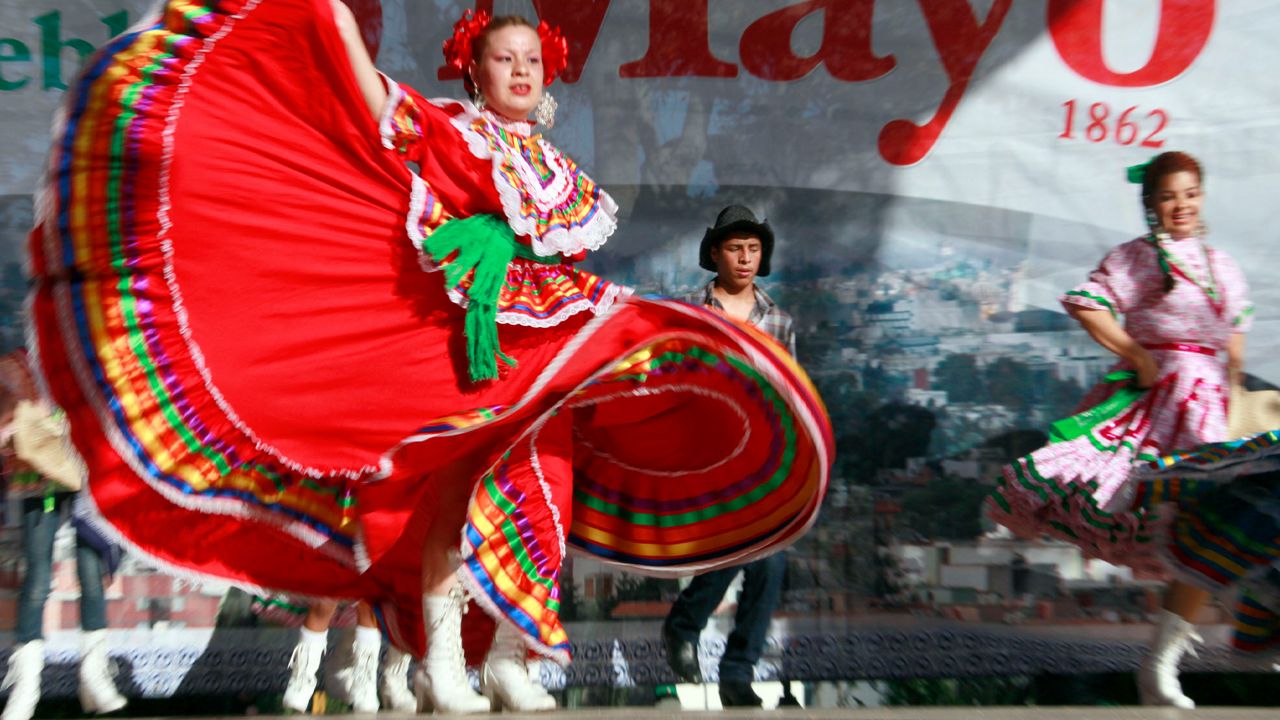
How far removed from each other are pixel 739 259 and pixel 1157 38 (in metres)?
1.50

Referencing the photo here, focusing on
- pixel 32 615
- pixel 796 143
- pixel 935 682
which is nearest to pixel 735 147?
pixel 796 143

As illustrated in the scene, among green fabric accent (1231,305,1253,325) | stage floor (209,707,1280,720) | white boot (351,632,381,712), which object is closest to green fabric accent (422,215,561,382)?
stage floor (209,707,1280,720)

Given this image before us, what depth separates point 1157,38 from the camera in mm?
3717

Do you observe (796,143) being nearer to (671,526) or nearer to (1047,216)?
(1047,216)

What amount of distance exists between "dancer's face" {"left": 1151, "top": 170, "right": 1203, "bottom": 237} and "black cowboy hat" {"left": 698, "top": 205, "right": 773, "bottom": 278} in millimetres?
1069

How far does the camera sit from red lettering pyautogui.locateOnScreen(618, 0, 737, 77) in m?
3.75

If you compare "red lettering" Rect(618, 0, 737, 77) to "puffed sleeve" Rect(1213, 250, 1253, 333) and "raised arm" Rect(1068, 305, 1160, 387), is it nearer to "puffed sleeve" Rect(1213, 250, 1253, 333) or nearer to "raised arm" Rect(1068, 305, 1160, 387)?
"raised arm" Rect(1068, 305, 1160, 387)

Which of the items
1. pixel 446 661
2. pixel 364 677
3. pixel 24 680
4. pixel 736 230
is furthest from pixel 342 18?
pixel 24 680

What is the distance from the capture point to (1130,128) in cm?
373

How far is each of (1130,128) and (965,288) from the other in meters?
0.69

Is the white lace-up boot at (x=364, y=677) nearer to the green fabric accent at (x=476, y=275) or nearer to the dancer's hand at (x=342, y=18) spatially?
the green fabric accent at (x=476, y=275)

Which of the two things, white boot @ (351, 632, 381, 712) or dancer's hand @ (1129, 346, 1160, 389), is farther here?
dancer's hand @ (1129, 346, 1160, 389)

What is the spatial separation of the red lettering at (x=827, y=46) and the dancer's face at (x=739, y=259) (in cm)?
62

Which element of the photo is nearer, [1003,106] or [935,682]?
[935,682]
